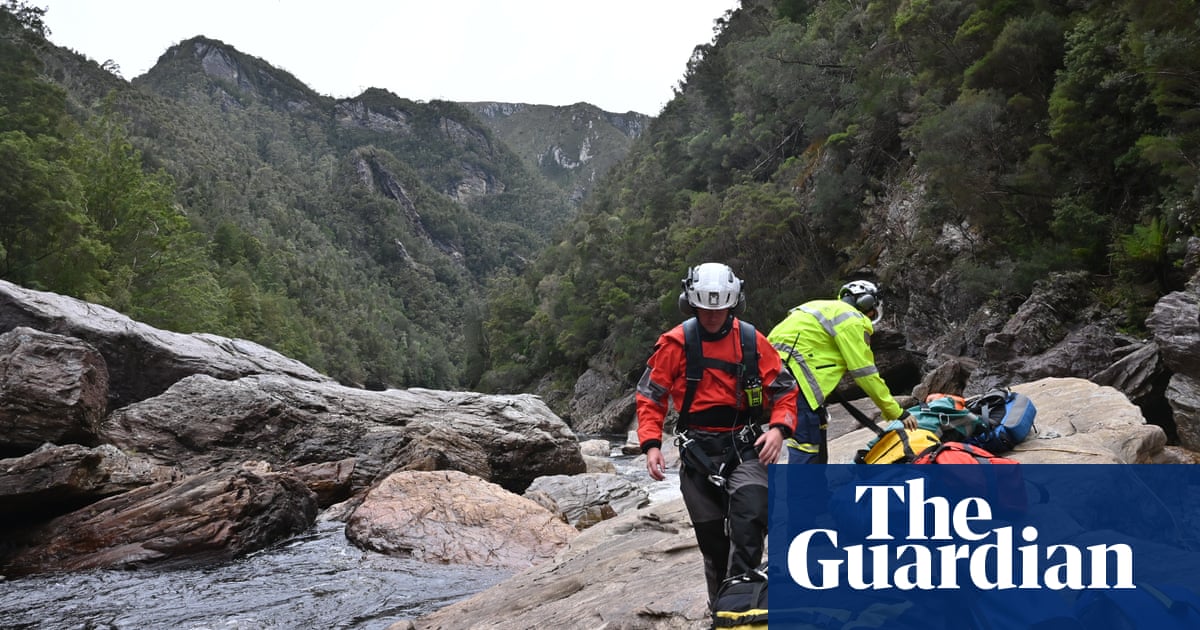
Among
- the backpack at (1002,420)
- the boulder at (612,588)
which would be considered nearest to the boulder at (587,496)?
the boulder at (612,588)

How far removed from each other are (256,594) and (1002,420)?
25.3 ft

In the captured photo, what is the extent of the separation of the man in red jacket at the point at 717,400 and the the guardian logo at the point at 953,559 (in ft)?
1.47

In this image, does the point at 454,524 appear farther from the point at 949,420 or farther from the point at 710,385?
the point at 710,385

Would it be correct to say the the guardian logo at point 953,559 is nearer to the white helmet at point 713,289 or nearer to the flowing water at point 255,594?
the white helmet at point 713,289

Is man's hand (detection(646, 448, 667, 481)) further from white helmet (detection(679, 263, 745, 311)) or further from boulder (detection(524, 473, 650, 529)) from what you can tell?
boulder (detection(524, 473, 650, 529))

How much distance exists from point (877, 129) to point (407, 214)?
138 metres

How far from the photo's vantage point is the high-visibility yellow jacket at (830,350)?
4922 millimetres

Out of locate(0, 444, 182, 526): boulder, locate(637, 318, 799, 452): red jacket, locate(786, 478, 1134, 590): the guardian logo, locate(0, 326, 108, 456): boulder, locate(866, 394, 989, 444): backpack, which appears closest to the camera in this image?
locate(786, 478, 1134, 590): the guardian logo

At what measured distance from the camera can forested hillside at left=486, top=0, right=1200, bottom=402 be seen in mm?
15312

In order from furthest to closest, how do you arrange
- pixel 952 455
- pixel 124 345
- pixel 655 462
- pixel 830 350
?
1. pixel 124 345
2. pixel 830 350
3. pixel 952 455
4. pixel 655 462

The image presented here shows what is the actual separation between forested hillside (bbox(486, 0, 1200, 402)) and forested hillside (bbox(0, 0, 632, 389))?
25755 millimetres

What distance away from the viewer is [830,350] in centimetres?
505

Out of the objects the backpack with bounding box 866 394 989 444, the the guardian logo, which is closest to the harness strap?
the the guardian logo

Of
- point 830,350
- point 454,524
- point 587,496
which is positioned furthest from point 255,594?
point 830,350
